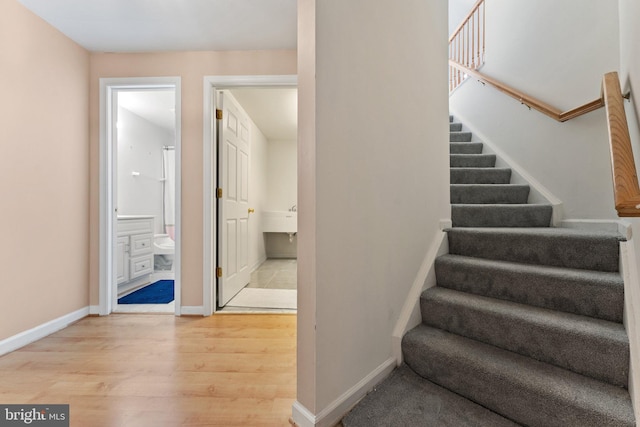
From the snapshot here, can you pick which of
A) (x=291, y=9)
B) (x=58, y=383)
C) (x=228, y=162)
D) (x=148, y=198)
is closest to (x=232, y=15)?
(x=291, y=9)

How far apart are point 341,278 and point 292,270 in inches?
130

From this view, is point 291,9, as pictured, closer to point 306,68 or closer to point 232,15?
point 232,15

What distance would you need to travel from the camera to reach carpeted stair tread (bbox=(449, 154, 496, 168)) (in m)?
2.87

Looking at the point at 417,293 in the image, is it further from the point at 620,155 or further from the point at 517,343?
the point at 620,155

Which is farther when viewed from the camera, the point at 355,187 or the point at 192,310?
the point at 192,310

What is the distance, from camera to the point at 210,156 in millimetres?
2525

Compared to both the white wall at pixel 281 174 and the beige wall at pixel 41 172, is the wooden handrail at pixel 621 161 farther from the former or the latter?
the white wall at pixel 281 174

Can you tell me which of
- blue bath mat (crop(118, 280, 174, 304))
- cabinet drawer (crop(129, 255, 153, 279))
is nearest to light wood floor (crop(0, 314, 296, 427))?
blue bath mat (crop(118, 280, 174, 304))

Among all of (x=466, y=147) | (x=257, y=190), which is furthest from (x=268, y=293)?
(x=466, y=147)

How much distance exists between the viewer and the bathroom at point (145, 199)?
3.14m

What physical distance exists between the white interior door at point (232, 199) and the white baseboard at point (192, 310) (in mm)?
191

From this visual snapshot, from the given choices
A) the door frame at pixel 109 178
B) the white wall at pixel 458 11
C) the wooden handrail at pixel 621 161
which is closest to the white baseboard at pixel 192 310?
the door frame at pixel 109 178

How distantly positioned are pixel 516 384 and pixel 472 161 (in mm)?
2309

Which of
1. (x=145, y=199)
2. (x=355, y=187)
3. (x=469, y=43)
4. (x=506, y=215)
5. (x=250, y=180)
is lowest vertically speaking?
(x=506, y=215)
